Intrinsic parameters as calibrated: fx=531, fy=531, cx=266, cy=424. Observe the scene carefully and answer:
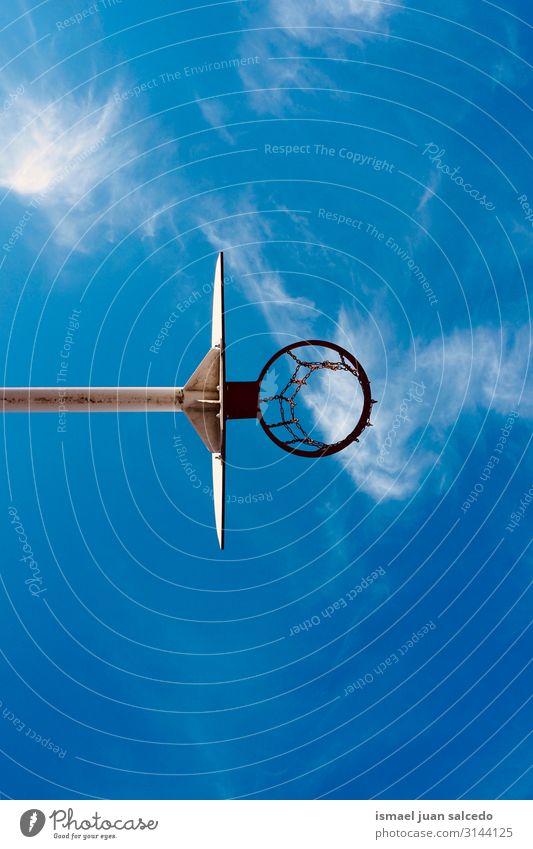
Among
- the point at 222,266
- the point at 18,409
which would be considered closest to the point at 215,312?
the point at 222,266

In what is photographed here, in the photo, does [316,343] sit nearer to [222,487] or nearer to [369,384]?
[369,384]
